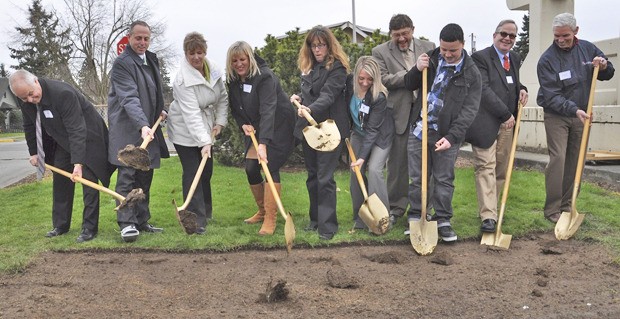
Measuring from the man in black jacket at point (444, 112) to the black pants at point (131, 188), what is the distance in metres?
2.57

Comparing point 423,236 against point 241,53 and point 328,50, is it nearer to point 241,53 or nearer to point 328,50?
point 328,50

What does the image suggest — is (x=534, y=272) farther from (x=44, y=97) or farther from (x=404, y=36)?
(x=44, y=97)

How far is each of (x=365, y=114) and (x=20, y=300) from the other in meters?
3.17

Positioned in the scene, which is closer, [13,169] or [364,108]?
[364,108]

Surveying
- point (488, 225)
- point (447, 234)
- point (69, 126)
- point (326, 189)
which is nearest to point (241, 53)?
point (326, 189)

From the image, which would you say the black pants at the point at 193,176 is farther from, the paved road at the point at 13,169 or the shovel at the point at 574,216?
the paved road at the point at 13,169

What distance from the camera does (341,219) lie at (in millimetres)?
6293

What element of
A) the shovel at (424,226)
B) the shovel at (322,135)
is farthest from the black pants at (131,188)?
the shovel at (424,226)

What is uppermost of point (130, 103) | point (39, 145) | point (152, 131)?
point (130, 103)

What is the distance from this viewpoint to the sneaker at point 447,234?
5270 mm

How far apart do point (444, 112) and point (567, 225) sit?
1.58m

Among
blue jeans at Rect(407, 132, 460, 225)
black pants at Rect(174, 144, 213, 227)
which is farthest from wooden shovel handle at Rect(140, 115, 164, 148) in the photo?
blue jeans at Rect(407, 132, 460, 225)

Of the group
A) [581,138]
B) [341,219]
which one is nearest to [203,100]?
[341,219]

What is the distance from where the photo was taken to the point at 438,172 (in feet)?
17.5
